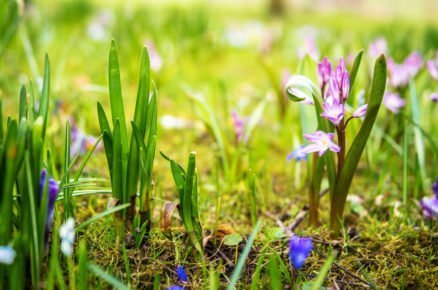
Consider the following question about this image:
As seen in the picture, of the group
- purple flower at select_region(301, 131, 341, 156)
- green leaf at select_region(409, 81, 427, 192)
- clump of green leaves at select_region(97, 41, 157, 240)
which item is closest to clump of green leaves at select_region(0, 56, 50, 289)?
clump of green leaves at select_region(97, 41, 157, 240)

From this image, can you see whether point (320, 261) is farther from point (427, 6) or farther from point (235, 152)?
point (427, 6)

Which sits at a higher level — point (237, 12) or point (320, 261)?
point (237, 12)

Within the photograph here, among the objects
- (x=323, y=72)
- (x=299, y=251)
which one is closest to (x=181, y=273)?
(x=299, y=251)

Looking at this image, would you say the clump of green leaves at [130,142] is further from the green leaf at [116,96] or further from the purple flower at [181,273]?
the purple flower at [181,273]

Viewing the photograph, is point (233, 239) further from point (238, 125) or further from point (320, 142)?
point (238, 125)

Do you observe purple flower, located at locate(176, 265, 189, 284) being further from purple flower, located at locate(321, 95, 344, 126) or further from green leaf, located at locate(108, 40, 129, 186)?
purple flower, located at locate(321, 95, 344, 126)

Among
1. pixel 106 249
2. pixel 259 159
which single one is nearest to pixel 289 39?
pixel 259 159
